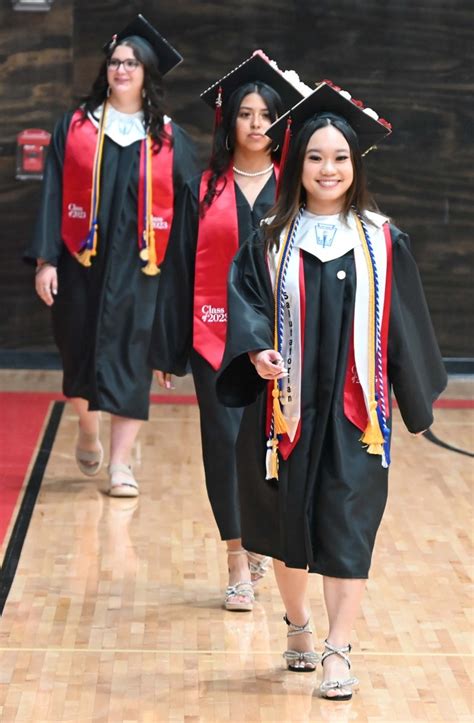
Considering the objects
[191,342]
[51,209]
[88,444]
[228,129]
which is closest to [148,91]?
[51,209]

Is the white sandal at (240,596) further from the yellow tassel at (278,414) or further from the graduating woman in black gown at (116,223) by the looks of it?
the graduating woman in black gown at (116,223)

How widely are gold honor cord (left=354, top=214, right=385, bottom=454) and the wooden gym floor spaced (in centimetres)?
66

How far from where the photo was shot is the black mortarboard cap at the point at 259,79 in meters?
4.83

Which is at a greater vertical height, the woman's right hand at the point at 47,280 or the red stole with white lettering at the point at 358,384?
the red stole with white lettering at the point at 358,384

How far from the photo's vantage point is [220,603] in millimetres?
4961

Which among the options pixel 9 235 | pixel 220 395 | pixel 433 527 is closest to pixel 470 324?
pixel 9 235

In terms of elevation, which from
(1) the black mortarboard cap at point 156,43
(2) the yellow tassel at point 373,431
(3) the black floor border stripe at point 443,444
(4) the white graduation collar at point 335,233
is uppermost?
(1) the black mortarboard cap at point 156,43

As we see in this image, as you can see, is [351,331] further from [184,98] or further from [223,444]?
[184,98]

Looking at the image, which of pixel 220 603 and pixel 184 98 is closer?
pixel 220 603

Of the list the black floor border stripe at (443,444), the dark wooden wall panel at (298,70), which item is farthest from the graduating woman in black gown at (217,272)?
the dark wooden wall panel at (298,70)

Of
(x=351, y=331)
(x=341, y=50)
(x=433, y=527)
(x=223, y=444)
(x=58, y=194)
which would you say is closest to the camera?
(x=351, y=331)

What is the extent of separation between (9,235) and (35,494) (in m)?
2.76

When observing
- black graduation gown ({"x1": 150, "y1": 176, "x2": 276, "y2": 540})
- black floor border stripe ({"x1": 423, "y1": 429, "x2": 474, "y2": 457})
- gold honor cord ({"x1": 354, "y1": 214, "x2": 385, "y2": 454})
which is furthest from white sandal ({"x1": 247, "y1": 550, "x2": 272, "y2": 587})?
black floor border stripe ({"x1": 423, "y1": 429, "x2": 474, "y2": 457})

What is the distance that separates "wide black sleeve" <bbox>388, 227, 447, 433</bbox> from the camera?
411 centimetres
